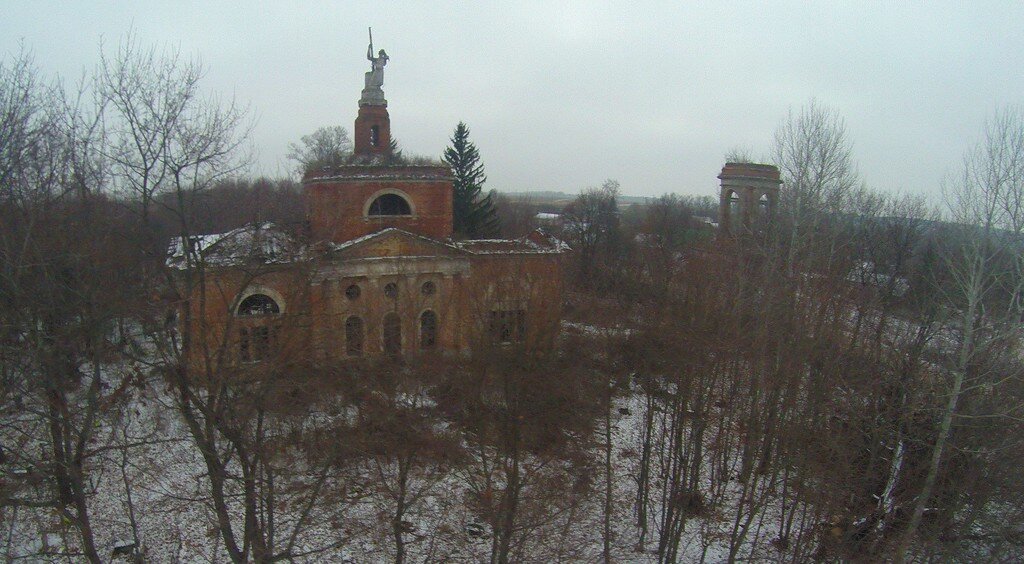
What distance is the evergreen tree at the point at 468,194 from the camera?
33.8 m

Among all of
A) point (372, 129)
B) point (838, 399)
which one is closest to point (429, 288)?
point (372, 129)

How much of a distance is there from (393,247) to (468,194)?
51.7 feet

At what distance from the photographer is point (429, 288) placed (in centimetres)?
2008

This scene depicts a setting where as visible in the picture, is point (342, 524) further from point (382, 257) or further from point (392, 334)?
point (382, 257)

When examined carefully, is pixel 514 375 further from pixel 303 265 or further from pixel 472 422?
pixel 303 265

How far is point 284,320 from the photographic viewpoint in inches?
389

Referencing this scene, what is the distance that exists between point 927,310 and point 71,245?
55.5ft

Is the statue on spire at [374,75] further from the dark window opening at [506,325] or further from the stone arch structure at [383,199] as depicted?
the dark window opening at [506,325]

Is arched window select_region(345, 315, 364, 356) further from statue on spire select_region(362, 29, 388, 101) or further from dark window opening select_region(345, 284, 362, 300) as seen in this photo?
statue on spire select_region(362, 29, 388, 101)

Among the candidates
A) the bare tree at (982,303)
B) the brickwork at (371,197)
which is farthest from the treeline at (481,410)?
the brickwork at (371,197)

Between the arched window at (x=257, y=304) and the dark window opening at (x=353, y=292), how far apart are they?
83.3 inches

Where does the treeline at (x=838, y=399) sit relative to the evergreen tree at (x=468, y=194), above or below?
below

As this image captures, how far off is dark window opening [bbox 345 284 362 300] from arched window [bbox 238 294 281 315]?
2116mm

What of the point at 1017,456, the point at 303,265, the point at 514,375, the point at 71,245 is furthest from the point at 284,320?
the point at 1017,456
